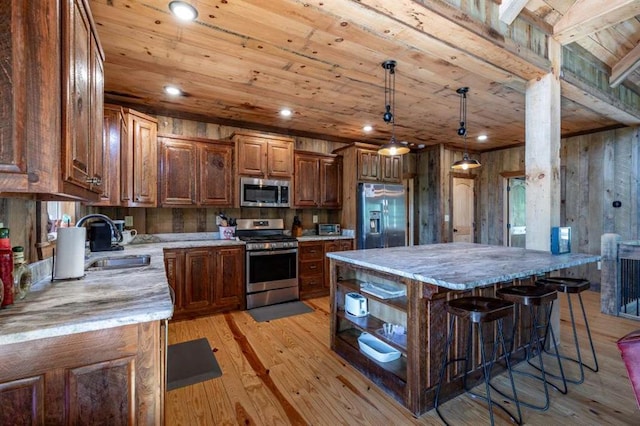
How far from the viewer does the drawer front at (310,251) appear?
14.2 feet

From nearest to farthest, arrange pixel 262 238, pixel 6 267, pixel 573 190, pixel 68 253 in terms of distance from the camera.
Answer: pixel 6 267 → pixel 68 253 → pixel 262 238 → pixel 573 190

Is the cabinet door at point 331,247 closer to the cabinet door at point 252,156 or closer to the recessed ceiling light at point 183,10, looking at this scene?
the cabinet door at point 252,156

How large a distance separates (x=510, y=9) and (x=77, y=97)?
2.73m

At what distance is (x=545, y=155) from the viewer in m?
2.70

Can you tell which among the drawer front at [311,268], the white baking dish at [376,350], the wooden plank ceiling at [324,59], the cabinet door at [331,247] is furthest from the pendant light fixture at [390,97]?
the drawer front at [311,268]

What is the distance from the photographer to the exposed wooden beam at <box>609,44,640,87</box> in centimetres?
309

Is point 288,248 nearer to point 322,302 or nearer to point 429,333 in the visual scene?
point 322,302

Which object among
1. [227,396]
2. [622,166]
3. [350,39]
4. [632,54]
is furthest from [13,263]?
[622,166]

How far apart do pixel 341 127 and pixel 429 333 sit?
3.56 metres

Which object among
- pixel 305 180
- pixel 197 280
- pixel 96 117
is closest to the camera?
pixel 96 117

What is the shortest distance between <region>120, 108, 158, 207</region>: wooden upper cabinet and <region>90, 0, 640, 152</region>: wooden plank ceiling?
35 cm

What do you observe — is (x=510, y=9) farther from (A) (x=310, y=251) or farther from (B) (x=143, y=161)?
(B) (x=143, y=161)

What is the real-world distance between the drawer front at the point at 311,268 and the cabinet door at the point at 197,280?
4.09 feet

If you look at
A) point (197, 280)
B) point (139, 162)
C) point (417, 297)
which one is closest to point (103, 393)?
point (417, 297)
